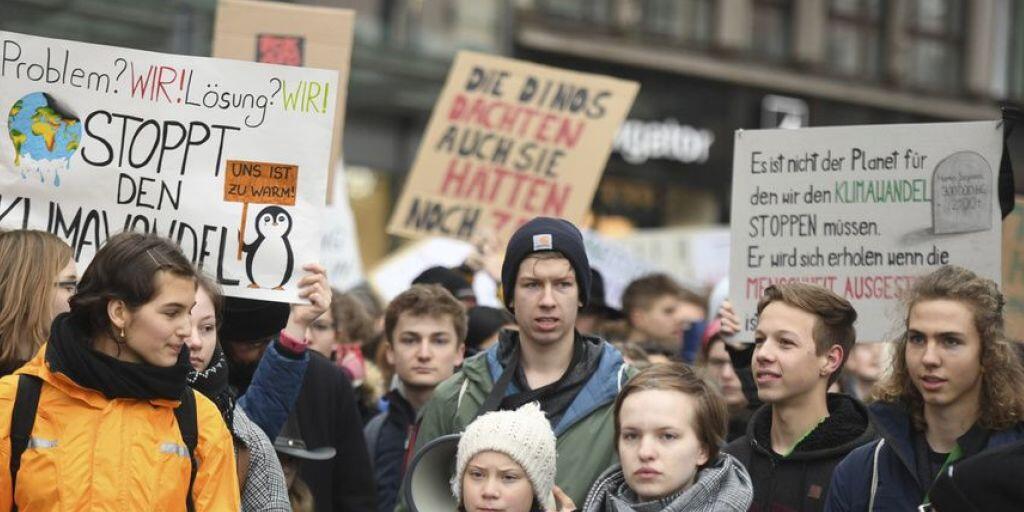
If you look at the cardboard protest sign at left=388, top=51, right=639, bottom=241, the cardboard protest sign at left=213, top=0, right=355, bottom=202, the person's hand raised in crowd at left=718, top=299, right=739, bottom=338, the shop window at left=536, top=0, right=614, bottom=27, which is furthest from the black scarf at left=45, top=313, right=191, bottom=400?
the shop window at left=536, top=0, right=614, bottom=27

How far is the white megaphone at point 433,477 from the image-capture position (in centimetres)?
526

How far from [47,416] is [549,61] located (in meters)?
21.4

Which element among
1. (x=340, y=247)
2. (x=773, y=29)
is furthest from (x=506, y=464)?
(x=773, y=29)

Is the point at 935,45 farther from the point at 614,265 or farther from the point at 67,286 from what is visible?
the point at 67,286

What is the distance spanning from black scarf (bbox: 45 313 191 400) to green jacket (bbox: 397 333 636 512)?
109 cm

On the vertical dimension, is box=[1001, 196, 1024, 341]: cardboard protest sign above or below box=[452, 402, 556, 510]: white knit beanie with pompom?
above

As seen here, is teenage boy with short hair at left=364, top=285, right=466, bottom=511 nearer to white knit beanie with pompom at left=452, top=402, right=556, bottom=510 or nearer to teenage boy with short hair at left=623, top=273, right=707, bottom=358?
white knit beanie with pompom at left=452, top=402, right=556, bottom=510

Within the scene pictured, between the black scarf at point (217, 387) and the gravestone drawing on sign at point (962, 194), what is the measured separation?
263cm

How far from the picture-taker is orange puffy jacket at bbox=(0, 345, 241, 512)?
4.39 meters

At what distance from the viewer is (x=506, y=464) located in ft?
16.5

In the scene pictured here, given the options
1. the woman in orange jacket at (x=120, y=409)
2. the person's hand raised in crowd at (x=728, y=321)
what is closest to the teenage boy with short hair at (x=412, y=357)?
the person's hand raised in crowd at (x=728, y=321)

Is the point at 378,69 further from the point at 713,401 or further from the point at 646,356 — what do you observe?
the point at 713,401

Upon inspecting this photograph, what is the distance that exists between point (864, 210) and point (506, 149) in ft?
10.5

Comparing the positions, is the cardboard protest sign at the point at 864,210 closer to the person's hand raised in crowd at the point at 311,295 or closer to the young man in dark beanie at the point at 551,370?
the young man in dark beanie at the point at 551,370
